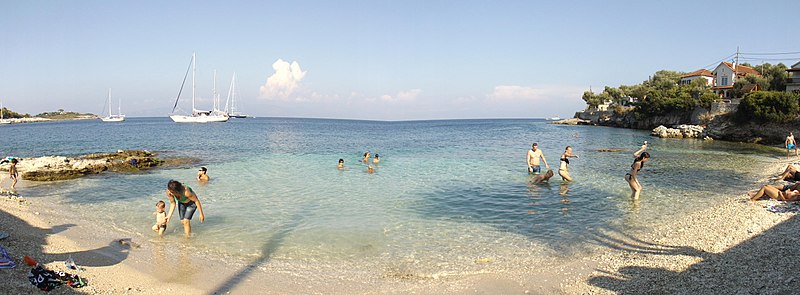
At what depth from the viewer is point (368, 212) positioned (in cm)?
1301

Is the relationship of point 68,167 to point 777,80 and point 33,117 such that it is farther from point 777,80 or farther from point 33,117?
point 33,117

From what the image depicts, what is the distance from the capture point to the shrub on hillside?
40.9 meters

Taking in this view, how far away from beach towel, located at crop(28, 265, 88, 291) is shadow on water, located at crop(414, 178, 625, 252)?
8.10 metres

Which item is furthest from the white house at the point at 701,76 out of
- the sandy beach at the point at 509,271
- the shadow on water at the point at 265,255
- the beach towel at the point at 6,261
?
the beach towel at the point at 6,261

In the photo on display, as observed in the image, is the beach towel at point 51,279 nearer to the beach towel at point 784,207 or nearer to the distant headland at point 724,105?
the beach towel at point 784,207

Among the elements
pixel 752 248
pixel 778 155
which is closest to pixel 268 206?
pixel 752 248

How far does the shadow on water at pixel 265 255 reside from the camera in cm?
748

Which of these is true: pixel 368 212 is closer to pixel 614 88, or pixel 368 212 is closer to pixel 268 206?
pixel 268 206

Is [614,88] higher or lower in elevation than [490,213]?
Answer: higher

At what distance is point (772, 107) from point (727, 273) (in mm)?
46561

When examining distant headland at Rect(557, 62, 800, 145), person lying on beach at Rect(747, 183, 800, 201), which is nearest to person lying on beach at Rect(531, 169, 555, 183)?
person lying on beach at Rect(747, 183, 800, 201)

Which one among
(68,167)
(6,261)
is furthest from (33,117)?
(6,261)

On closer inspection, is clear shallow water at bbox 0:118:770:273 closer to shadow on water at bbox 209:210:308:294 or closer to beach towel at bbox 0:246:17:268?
shadow on water at bbox 209:210:308:294

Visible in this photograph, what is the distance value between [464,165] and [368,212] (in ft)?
41.9
